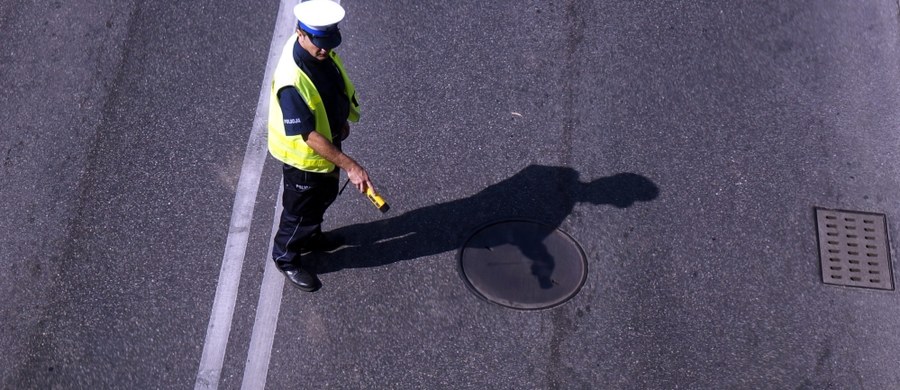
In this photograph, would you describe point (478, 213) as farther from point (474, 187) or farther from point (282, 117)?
point (282, 117)

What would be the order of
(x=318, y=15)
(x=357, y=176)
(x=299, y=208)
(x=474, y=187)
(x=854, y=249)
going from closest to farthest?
(x=318, y=15), (x=357, y=176), (x=299, y=208), (x=854, y=249), (x=474, y=187)

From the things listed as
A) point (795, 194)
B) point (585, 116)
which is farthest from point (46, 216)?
point (795, 194)

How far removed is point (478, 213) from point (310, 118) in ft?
5.82

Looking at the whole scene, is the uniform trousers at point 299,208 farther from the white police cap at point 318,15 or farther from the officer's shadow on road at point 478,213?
the white police cap at point 318,15

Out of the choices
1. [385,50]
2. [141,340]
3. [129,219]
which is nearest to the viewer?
[141,340]

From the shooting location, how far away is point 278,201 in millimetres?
5309

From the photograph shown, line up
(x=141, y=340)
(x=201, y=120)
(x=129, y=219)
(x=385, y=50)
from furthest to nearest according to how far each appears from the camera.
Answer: (x=385, y=50)
(x=201, y=120)
(x=129, y=219)
(x=141, y=340)

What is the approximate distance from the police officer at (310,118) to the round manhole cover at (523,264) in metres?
1.11

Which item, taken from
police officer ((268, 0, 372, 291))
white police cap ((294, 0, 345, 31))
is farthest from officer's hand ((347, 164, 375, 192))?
white police cap ((294, 0, 345, 31))

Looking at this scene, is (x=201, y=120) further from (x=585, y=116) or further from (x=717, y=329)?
(x=717, y=329)

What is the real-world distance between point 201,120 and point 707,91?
3.78 metres

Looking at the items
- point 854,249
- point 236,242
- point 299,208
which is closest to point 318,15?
point 299,208

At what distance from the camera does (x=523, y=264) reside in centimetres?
515

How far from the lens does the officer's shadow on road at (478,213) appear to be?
5145 mm
